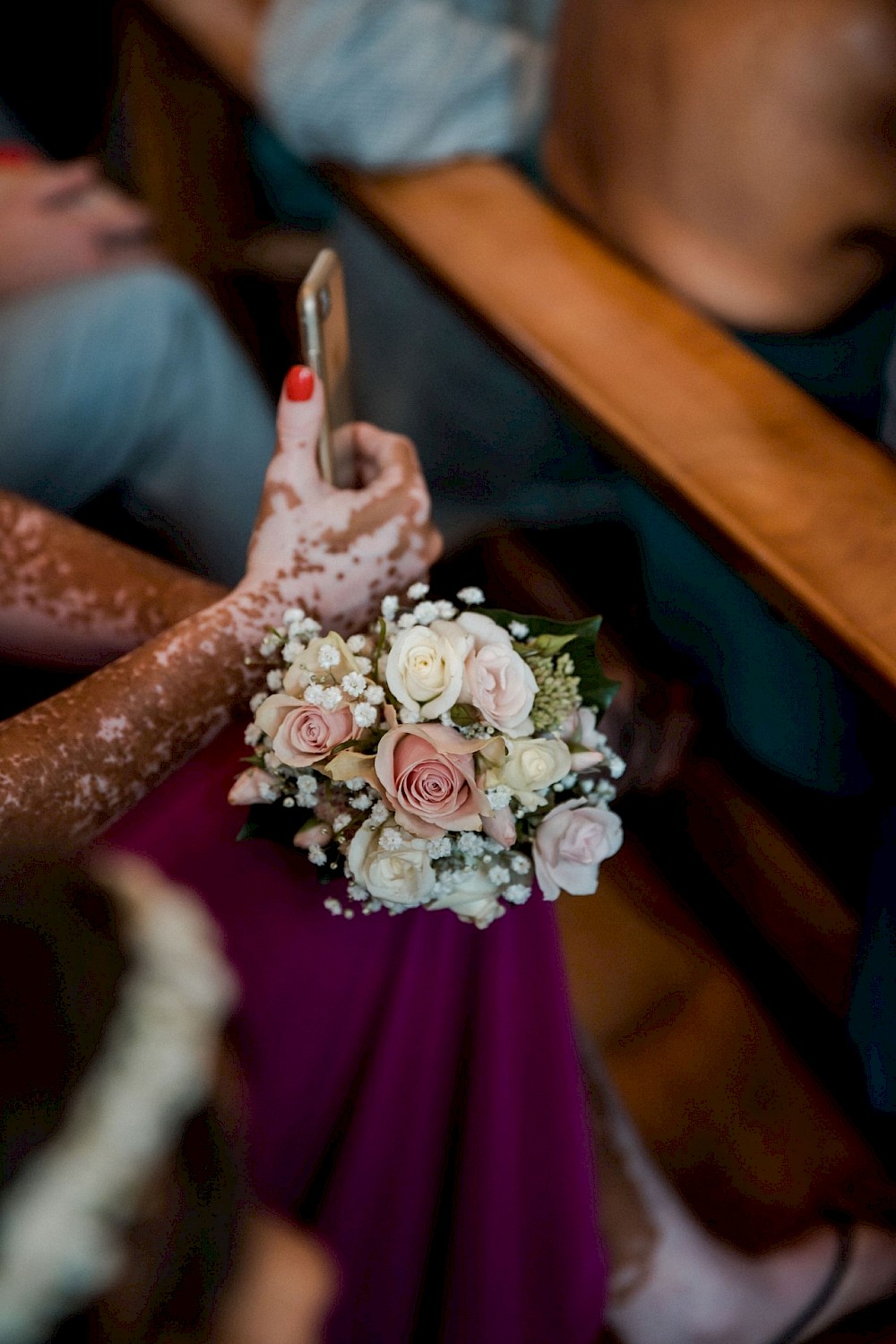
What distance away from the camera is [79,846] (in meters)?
0.71

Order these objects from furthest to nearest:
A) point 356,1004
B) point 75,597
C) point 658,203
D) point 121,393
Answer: point 121,393
point 658,203
point 75,597
point 356,1004

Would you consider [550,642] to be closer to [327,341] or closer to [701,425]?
[327,341]

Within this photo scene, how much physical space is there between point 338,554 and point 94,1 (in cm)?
212

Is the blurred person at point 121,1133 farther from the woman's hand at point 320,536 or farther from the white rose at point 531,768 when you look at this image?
the woman's hand at point 320,536

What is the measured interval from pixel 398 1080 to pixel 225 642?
0.34 metres

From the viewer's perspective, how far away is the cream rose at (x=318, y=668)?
0.66 m

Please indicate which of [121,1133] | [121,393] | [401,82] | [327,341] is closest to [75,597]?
[327,341]

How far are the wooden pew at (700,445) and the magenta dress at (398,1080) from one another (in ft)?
1.24

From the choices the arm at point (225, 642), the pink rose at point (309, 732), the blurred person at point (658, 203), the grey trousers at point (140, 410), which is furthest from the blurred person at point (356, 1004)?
the grey trousers at point (140, 410)

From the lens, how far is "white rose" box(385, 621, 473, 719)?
0.62m

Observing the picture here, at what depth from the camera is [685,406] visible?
105 cm

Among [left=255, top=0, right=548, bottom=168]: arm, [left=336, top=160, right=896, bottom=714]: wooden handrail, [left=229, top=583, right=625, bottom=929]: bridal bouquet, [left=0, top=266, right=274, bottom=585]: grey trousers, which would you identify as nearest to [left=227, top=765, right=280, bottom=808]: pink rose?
[left=229, top=583, right=625, bottom=929]: bridal bouquet

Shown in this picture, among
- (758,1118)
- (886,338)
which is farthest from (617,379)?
(758,1118)

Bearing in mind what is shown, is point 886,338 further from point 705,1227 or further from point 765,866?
point 705,1227
